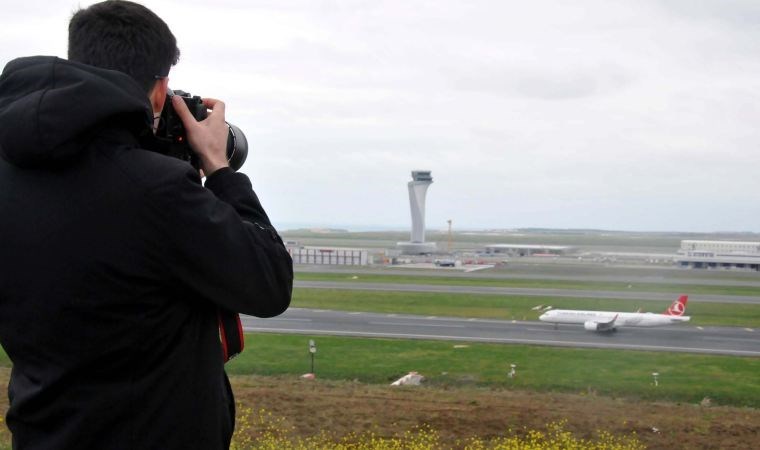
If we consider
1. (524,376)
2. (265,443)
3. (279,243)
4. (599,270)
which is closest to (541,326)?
(524,376)

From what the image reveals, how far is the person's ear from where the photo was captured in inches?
77.4

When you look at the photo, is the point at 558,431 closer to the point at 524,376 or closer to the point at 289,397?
the point at 289,397

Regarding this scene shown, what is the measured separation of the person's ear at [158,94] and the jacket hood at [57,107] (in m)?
0.15

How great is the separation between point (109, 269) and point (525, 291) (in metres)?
46.7

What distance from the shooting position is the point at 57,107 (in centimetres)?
166

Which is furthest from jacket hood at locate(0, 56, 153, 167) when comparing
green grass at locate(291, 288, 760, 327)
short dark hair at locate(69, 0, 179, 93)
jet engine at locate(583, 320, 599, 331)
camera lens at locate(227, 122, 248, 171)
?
green grass at locate(291, 288, 760, 327)

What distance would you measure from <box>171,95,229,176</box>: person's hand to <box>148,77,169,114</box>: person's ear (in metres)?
0.04

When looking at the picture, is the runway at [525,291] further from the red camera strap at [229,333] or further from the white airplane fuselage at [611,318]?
the red camera strap at [229,333]

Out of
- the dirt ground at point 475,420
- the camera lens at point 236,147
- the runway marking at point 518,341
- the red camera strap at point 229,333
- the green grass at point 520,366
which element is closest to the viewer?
the red camera strap at point 229,333

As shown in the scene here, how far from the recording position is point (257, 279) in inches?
73.3

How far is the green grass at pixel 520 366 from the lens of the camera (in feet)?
68.2

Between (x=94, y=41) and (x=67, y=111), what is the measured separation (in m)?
0.32

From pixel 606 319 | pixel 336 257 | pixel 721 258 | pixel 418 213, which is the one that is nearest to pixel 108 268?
pixel 606 319

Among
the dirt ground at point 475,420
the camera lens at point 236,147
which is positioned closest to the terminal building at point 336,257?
the dirt ground at point 475,420
